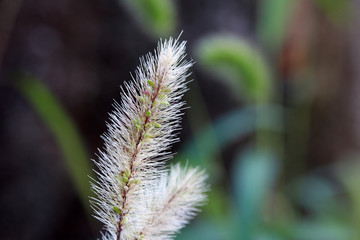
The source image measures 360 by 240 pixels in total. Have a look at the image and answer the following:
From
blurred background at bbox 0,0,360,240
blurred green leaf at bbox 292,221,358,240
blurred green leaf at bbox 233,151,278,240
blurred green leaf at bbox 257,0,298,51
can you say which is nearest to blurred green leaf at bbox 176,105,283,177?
blurred background at bbox 0,0,360,240

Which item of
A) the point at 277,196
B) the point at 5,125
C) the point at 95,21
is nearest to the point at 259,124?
the point at 277,196

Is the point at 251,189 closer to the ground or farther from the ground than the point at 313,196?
closer to the ground

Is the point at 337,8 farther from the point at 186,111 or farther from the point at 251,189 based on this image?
the point at 251,189

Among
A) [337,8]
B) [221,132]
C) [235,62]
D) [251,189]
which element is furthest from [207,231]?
[337,8]

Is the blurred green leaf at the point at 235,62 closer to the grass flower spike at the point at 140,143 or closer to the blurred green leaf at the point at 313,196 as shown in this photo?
the blurred green leaf at the point at 313,196

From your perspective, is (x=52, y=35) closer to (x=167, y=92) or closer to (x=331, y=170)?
(x=167, y=92)

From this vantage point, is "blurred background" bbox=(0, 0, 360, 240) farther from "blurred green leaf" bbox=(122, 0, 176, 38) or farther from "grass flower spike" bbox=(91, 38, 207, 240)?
"grass flower spike" bbox=(91, 38, 207, 240)

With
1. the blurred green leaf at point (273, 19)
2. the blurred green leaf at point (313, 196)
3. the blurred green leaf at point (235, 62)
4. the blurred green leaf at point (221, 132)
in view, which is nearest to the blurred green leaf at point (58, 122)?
the blurred green leaf at point (221, 132)
